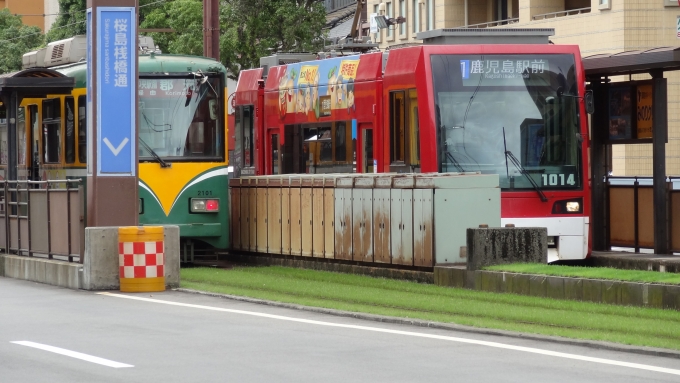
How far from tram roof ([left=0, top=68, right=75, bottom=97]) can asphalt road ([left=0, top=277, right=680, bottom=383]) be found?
8306 mm

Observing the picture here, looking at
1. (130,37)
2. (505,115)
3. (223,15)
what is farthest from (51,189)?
(223,15)

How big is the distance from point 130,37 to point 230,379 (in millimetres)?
10101

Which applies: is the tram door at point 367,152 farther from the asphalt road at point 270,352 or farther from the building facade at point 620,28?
the building facade at point 620,28

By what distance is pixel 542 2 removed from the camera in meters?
55.4

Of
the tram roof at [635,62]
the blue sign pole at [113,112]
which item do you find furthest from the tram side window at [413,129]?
the blue sign pole at [113,112]

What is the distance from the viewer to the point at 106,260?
19188mm

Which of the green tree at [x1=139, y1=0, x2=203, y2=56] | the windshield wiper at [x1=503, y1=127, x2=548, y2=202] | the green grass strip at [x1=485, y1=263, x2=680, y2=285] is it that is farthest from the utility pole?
the green tree at [x1=139, y1=0, x2=203, y2=56]

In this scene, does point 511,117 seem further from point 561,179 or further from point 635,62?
point 635,62

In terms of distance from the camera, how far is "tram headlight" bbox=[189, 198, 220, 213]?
24.7 meters

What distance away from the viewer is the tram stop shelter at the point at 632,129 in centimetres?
2205

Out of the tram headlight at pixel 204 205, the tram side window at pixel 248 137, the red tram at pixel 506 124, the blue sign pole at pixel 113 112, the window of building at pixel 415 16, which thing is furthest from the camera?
the window of building at pixel 415 16

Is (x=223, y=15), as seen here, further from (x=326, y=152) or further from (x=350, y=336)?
(x=350, y=336)

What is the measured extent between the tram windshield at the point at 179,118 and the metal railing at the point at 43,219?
1.86m

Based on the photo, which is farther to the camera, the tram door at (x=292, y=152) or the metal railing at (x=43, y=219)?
the tram door at (x=292, y=152)
